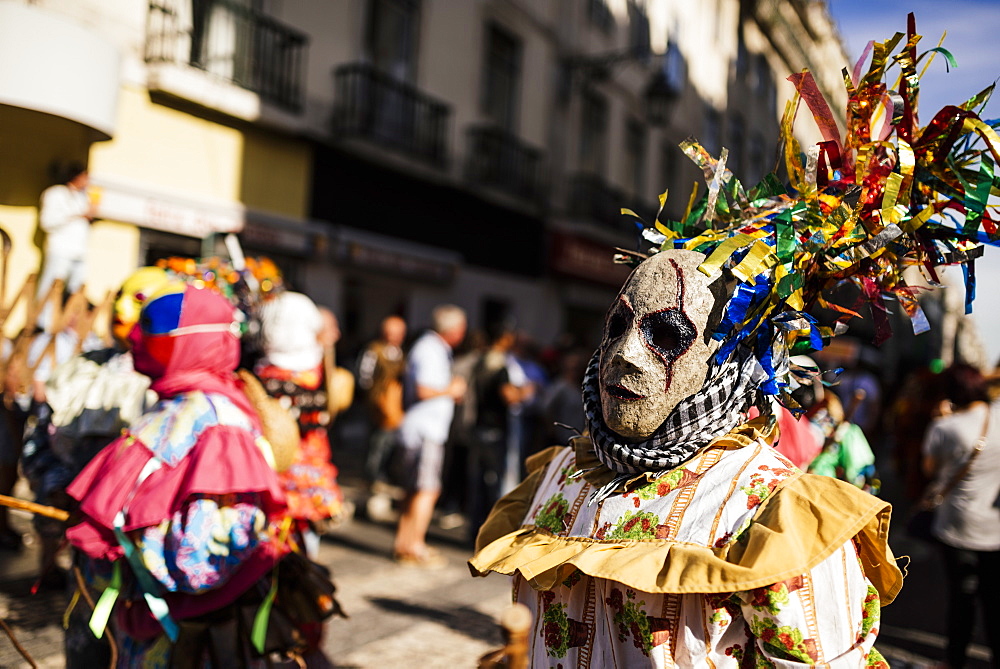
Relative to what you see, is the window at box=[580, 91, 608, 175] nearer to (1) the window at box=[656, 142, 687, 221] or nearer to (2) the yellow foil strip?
(1) the window at box=[656, 142, 687, 221]

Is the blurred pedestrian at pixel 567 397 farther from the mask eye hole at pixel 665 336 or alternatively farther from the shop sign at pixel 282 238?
the mask eye hole at pixel 665 336

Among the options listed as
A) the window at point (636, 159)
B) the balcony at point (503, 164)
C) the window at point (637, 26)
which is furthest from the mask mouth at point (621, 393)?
the window at point (636, 159)

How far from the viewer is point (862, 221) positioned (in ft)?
5.66

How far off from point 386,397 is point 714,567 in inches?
235

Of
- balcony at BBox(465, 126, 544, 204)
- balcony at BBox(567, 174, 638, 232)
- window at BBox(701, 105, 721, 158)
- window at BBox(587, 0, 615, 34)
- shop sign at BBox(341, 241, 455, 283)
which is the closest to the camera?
shop sign at BBox(341, 241, 455, 283)

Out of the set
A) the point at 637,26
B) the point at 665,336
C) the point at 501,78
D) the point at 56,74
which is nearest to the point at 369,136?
the point at 501,78

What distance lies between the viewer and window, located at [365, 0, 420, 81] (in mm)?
11039

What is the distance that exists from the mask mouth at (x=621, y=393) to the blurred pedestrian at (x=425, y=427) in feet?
13.3

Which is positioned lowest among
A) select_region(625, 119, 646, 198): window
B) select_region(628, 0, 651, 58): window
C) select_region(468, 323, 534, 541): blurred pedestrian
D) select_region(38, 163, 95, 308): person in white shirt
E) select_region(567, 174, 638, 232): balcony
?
select_region(468, 323, 534, 541): blurred pedestrian

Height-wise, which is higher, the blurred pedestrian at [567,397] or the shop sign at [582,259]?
the shop sign at [582,259]

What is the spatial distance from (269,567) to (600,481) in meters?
1.32

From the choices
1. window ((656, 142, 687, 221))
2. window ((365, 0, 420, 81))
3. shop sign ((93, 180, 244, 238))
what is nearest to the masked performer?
shop sign ((93, 180, 244, 238))

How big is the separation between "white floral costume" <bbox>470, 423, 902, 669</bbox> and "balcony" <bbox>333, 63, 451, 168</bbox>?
9.20 metres

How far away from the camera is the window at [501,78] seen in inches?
523
